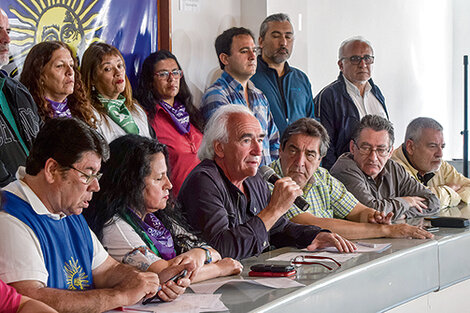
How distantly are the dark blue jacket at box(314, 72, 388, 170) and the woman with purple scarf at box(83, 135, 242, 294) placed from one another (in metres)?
2.21

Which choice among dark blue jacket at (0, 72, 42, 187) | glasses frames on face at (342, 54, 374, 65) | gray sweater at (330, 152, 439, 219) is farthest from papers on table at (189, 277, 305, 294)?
glasses frames on face at (342, 54, 374, 65)

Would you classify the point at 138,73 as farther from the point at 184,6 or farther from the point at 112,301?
the point at 112,301

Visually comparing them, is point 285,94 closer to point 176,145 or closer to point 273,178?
point 176,145

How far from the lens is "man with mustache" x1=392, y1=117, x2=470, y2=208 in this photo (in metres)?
4.20

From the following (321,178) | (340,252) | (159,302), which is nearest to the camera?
(159,302)

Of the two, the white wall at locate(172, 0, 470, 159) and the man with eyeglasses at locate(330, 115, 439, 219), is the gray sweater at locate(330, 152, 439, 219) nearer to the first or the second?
the man with eyeglasses at locate(330, 115, 439, 219)

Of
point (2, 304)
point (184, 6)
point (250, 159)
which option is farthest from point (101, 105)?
point (2, 304)

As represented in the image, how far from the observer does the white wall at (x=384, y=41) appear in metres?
4.58

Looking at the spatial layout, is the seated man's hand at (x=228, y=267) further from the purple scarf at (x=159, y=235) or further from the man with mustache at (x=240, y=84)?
the man with mustache at (x=240, y=84)

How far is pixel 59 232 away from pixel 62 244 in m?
0.03

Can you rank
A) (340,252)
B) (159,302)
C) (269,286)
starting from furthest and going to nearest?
1. (340,252)
2. (269,286)
3. (159,302)

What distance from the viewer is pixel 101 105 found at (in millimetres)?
3365

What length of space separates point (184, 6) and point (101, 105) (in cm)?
133

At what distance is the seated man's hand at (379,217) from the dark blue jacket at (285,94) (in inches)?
47.9
